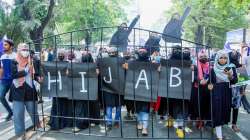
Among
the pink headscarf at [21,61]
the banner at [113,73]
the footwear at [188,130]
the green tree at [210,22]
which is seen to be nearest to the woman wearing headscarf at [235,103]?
the footwear at [188,130]

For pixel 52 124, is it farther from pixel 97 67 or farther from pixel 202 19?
pixel 202 19

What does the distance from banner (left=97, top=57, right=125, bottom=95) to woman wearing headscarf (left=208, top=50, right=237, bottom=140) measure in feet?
5.47

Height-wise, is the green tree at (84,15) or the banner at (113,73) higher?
the green tree at (84,15)

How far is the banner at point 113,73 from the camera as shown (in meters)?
8.62

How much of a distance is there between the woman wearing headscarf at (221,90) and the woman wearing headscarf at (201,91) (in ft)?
2.01

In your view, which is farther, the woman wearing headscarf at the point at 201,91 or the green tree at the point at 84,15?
the green tree at the point at 84,15

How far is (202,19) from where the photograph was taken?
4909 cm

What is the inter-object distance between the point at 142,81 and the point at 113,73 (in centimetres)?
60

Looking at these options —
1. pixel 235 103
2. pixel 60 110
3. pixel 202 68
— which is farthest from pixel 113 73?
pixel 235 103

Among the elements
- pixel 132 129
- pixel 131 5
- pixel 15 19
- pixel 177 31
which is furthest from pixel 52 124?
pixel 131 5

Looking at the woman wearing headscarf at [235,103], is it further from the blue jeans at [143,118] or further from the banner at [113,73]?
the banner at [113,73]

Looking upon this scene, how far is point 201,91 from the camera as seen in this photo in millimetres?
10328

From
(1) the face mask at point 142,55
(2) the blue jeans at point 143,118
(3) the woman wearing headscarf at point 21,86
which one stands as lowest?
(2) the blue jeans at point 143,118

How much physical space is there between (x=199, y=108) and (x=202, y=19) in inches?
1584
